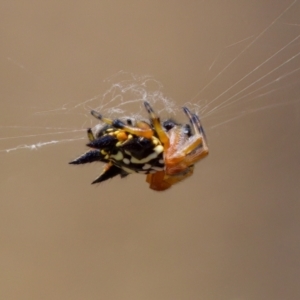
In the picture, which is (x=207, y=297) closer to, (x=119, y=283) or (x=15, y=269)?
(x=119, y=283)

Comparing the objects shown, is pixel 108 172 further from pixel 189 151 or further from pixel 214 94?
pixel 214 94

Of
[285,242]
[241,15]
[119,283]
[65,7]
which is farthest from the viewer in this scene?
[285,242]

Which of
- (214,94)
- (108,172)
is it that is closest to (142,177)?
(214,94)

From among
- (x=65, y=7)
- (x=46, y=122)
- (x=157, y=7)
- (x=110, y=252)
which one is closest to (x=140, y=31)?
(x=157, y=7)

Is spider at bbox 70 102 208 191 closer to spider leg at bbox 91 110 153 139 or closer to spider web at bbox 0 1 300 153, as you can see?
spider leg at bbox 91 110 153 139

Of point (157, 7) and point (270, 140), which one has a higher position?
point (157, 7)

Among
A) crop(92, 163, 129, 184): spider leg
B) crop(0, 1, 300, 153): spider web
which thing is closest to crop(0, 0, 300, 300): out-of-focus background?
crop(0, 1, 300, 153): spider web

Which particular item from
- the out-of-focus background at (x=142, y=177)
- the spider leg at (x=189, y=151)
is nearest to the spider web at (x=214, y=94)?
the out-of-focus background at (x=142, y=177)
